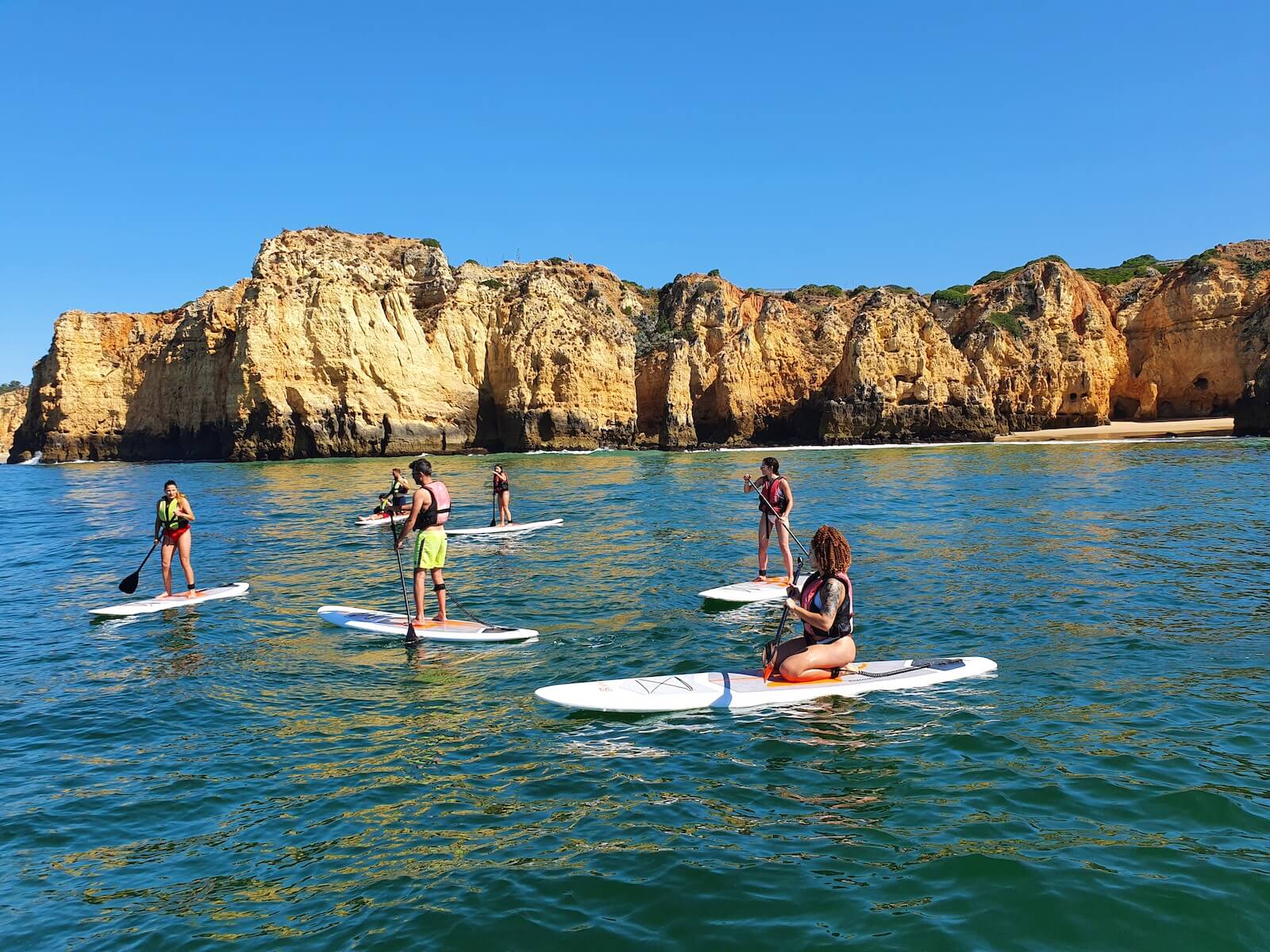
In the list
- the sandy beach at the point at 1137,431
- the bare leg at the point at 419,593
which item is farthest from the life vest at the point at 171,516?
the sandy beach at the point at 1137,431

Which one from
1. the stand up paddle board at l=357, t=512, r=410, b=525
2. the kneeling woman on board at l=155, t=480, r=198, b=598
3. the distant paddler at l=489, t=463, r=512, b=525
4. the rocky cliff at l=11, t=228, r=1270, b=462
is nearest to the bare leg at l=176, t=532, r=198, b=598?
the kneeling woman on board at l=155, t=480, r=198, b=598

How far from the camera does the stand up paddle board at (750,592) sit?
12.4 meters

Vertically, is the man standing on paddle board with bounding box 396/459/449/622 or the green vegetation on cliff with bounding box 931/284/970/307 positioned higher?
the green vegetation on cliff with bounding box 931/284/970/307

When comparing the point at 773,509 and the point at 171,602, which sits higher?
the point at 773,509

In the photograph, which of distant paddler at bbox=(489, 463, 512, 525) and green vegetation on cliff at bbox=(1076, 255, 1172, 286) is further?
green vegetation on cliff at bbox=(1076, 255, 1172, 286)

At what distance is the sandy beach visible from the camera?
182ft

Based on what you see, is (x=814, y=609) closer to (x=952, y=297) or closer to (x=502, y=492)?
(x=502, y=492)

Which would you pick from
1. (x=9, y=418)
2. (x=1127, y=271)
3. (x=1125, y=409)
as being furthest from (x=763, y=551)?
(x=9, y=418)

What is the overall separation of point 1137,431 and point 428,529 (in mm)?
62852

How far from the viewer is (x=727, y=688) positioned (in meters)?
8.10

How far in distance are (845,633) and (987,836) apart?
3.01m

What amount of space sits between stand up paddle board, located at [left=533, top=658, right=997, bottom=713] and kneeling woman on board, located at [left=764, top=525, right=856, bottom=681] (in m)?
0.14

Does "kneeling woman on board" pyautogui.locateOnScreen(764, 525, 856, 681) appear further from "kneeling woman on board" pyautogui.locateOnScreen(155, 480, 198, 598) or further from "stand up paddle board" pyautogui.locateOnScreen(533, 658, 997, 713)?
"kneeling woman on board" pyautogui.locateOnScreen(155, 480, 198, 598)

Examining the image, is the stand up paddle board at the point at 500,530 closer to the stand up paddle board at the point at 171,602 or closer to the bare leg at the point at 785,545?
the stand up paddle board at the point at 171,602
